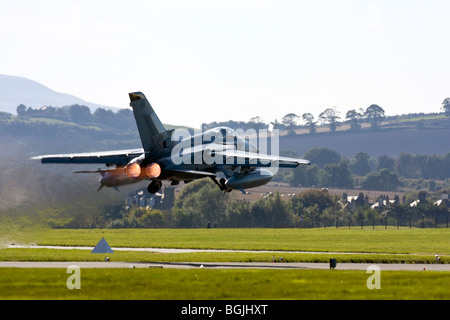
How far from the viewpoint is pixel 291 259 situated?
6203cm

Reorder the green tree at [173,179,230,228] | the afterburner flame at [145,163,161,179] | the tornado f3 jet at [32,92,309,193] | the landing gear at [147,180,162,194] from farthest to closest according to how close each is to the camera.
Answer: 1. the green tree at [173,179,230,228]
2. the landing gear at [147,180,162,194]
3. the afterburner flame at [145,163,161,179]
4. the tornado f3 jet at [32,92,309,193]

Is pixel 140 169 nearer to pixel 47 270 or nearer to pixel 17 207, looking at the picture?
pixel 17 207

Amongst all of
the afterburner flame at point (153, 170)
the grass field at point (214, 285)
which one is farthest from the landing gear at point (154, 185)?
the grass field at point (214, 285)

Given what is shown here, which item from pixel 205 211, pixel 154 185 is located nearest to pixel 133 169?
pixel 154 185

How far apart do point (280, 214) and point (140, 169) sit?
118 meters

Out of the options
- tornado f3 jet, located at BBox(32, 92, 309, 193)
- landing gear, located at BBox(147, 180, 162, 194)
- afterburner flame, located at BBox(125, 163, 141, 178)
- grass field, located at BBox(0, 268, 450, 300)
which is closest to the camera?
grass field, located at BBox(0, 268, 450, 300)

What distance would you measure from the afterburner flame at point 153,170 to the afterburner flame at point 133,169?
57 cm

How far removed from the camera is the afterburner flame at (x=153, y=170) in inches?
2296

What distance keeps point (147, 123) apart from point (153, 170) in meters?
3.10

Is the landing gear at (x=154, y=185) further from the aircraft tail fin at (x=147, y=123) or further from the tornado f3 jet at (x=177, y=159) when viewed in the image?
the aircraft tail fin at (x=147, y=123)

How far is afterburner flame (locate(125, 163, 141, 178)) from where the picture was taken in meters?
58.4

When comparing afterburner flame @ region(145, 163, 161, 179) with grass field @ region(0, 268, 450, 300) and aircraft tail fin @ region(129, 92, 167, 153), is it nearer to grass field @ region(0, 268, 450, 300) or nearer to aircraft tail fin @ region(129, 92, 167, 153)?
aircraft tail fin @ region(129, 92, 167, 153)

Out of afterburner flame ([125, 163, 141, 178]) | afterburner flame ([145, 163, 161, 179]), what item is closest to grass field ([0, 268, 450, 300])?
afterburner flame ([145, 163, 161, 179])

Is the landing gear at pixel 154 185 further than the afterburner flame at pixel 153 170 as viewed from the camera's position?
Yes
